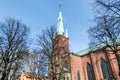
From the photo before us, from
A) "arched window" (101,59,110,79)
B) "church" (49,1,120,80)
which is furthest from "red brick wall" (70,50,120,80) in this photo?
"arched window" (101,59,110,79)

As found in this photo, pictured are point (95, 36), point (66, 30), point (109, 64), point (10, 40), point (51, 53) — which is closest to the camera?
point (95, 36)

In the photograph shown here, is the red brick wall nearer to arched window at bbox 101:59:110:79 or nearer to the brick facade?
the brick facade

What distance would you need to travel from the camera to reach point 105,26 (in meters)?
19.1

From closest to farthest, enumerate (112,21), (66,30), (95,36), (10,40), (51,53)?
1. (112,21)
2. (95,36)
3. (10,40)
4. (51,53)
5. (66,30)

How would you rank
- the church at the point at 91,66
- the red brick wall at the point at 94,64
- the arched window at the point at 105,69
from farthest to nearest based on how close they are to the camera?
the arched window at the point at 105,69 < the red brick wall at the point at 94,64 < the church at the point at 91,66

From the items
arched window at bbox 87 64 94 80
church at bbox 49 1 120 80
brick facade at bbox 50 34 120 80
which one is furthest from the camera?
arched window at bbox 87 64 94 80

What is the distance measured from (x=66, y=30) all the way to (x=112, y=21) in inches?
1401

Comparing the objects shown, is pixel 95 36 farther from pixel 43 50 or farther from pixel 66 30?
pixel 66 30

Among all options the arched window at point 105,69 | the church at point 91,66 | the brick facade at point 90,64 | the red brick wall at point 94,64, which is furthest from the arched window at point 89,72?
the arched window at point 105,69

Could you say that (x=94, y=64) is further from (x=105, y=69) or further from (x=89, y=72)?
(x=105, y=69)

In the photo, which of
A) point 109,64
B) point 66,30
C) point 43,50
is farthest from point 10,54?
point 66,30

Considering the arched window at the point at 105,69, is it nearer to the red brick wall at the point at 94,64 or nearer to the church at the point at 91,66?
the church at the point at 91,66

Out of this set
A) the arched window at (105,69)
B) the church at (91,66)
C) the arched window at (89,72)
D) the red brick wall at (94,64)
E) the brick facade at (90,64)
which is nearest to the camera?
the brick facade at (90,64)

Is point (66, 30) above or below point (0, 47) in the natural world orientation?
above
